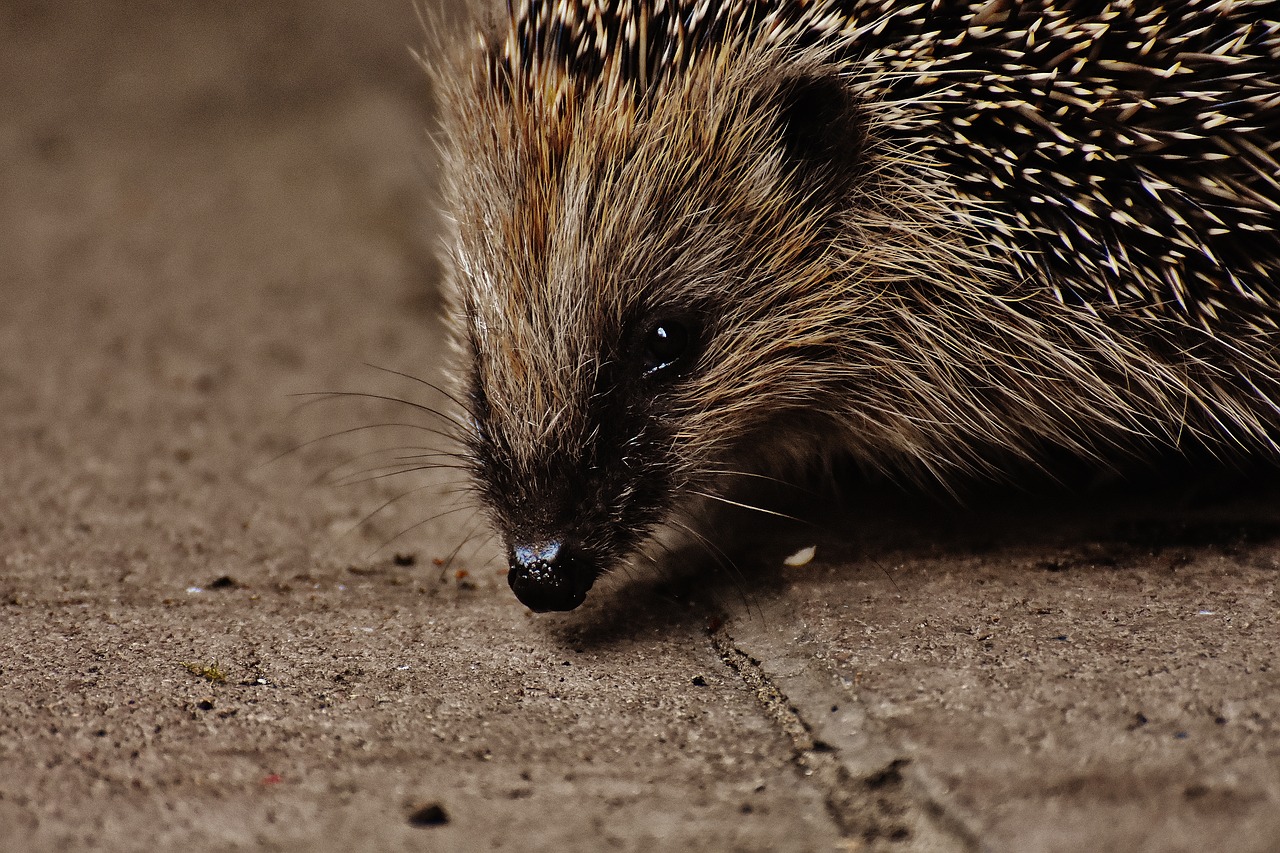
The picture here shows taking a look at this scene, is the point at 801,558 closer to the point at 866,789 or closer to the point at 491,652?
the point at 491,652

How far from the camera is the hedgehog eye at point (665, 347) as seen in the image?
2.49 m

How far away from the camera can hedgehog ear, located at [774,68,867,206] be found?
7.98 feet

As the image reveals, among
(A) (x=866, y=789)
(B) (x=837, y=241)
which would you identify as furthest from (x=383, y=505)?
(A) (x=866, y=789)

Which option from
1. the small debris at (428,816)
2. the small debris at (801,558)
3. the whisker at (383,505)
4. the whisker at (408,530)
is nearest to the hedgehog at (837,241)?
the small debris at (801,558)

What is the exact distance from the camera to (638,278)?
2455mm

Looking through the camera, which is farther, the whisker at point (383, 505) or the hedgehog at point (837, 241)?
the whisker at point (383, 505)

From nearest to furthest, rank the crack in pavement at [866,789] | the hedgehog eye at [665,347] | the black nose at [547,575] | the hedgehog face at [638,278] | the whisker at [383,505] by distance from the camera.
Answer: the crack in pavement at [866,789] < the black nose at [547,575] < the hedgehog face at [638,278] < the hedgehog eye at [665,347] < the whisker at [383,505]

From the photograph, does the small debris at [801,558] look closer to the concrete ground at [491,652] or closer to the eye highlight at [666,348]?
the concrete ground at [491,652]

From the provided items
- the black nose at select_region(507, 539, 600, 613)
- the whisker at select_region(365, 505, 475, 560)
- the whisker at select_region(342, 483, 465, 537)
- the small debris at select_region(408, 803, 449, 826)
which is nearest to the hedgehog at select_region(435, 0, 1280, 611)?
the black nose at select_region(507, 539, 600, 613)

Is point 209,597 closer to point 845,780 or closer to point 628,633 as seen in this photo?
point 628,633

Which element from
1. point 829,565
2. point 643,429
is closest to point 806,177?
point 643,429

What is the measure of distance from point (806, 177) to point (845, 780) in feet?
4.31

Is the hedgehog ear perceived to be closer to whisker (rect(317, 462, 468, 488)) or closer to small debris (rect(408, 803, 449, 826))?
whisker (rect(317, 462, 468, 488))

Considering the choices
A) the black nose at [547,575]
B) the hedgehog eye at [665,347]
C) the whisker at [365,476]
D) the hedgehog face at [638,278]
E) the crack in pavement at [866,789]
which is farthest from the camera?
the whisker at [365,476]
